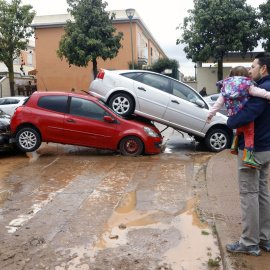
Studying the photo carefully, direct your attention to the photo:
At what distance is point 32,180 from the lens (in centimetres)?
732

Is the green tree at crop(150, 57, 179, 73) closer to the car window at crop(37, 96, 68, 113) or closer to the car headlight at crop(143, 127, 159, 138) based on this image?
the car headlight at crop(143, 127, 159, 138)

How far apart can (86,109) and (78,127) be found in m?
0.52

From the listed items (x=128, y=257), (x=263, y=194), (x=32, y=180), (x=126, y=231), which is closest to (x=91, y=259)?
(x=128, y=257)

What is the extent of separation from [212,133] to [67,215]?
6254 millimetres

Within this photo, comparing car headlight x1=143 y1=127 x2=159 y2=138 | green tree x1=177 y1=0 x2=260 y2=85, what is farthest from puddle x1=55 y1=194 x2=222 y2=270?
green tree x1=177 y1=0 x2=260 y2=85

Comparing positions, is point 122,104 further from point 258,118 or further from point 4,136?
point 258,118

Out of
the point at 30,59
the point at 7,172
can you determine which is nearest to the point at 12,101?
the point at 7,172

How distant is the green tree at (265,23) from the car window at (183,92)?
18.6m

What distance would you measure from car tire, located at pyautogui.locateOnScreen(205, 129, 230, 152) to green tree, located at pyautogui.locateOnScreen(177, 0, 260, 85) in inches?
680

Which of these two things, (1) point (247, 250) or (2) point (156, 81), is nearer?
(1) point (247, 250)

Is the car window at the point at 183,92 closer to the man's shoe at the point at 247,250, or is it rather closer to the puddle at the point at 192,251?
the puddle at the point at 192,251

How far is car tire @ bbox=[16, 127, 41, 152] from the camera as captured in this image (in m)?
9.68

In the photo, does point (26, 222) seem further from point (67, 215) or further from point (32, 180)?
point (32, 180)

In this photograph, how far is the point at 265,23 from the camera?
26.9 metres
